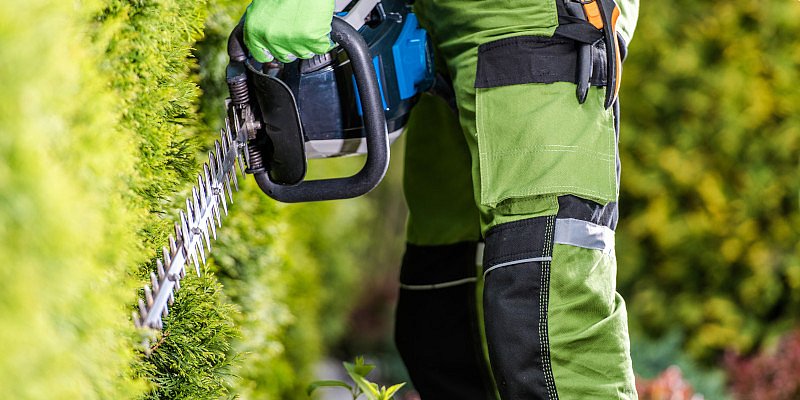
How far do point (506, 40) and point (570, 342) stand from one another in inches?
22.2

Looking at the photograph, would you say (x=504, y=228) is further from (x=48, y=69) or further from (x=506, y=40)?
(x=48, y=69)

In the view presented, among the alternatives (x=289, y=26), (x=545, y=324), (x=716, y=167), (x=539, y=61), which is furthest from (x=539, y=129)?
(x=716, y=167)

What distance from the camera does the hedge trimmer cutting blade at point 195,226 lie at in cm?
118

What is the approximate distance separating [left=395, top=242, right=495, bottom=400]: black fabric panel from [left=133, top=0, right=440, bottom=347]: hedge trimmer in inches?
20.7

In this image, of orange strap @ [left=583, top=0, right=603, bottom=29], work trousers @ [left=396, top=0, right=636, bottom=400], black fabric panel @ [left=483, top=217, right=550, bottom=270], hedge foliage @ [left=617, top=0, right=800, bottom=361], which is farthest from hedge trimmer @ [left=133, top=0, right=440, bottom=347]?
hedge foliage @ [left=617, top=0, right=800, bottom=361]

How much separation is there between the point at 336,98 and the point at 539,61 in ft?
1.27

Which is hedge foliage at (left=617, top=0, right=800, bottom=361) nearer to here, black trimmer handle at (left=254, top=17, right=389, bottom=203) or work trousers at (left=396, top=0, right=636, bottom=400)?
work trousers at (left=396, top=0, right=636, bottom=400)

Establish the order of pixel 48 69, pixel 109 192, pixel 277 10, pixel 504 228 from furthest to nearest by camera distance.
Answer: pixel 504 228 < pixel 277 10 < pixel 109 192 < pixel 48 69

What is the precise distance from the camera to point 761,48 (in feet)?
10.9

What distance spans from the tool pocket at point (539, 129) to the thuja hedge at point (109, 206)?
0.55 meters

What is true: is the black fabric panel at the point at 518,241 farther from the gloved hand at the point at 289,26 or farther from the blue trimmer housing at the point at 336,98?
the gloved hand at the point at 289,26

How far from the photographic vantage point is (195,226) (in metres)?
1.30

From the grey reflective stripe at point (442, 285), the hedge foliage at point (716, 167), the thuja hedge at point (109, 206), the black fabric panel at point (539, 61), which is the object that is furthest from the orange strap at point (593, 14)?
the hedge foliage at point (716, 167)

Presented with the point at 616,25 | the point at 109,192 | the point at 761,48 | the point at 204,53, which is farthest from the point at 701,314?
the point at 109,192
